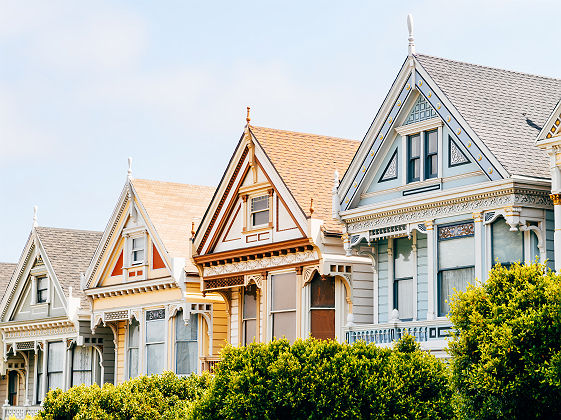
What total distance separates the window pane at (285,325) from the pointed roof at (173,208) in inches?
219

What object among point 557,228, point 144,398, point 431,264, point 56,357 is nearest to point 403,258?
point 431,264

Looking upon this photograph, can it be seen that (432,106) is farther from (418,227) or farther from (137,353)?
(137,353)

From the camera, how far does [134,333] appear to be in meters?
43.5

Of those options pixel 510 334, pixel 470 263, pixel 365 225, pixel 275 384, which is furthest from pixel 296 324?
pixel 510 334

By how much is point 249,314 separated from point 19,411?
18899mm

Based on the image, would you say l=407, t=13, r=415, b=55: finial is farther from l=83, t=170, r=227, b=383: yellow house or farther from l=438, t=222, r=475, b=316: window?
l=83, t=170, r=227, b=383: yellow house

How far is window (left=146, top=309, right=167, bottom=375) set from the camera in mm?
40656

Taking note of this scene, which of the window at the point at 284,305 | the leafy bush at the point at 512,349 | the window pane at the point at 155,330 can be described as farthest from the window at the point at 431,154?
the window pane at the point at 155,330

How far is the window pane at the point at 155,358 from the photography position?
40.7 metres

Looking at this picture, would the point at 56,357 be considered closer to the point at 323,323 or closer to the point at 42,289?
the point at 42,289

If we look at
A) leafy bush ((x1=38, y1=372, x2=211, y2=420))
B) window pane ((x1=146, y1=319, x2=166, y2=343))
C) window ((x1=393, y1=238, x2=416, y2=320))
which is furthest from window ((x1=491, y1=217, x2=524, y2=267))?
window pane ((x1=146, y1=319, x2=166, y2=343))

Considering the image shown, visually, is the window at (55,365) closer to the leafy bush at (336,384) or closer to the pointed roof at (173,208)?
the pointed roof at (173,208)

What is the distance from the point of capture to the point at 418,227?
93.4ft

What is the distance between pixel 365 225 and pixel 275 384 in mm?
9199
